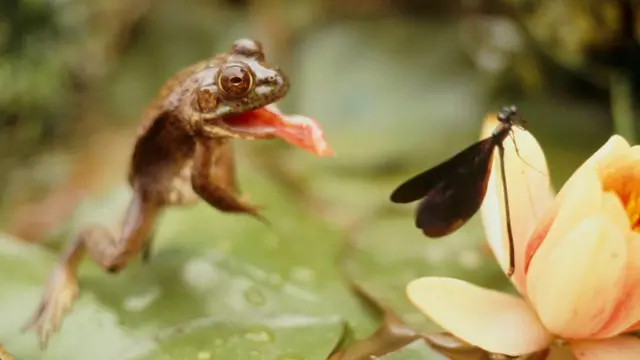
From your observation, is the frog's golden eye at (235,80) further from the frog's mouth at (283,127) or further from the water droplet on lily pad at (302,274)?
the water droplet on lily pad at (302,274)

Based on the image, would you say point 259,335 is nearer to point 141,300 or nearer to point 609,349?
point 141,300

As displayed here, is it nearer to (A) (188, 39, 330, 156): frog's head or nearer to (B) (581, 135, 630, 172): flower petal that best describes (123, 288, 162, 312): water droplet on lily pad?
(A) (188, 39, 330, 156): frog's head

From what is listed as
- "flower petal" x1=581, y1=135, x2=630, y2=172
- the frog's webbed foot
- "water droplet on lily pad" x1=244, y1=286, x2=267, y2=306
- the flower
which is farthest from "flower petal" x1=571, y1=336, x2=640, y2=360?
the frog's webbed foot

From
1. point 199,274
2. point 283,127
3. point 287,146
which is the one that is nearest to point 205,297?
point 199,274

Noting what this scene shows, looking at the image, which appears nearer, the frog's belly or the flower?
the flower

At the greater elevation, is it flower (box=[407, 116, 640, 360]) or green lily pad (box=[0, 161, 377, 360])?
flower (box=[407, 116, 640, 360])

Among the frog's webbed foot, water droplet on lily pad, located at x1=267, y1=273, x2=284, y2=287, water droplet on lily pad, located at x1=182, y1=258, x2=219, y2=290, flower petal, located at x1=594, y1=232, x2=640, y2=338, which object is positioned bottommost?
the frog's webbed foot
